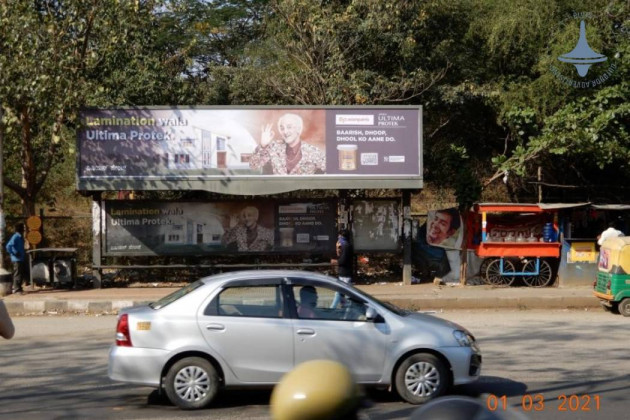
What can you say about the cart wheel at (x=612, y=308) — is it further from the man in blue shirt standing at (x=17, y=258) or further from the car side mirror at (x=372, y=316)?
the man in blue shirt standing at (x=17, y=258)

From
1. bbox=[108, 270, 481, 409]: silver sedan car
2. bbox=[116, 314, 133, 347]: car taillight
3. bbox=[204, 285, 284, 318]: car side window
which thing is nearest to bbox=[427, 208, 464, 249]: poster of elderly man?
bbox=[108, 270, 481, 409]: silver sedan car

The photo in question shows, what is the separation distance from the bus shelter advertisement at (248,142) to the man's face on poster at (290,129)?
2 centimetres

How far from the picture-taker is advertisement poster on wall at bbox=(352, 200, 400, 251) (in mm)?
21266

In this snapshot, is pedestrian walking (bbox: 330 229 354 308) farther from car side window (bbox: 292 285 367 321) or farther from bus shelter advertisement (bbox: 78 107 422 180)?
car side window (bbox: 292 285 367 321)

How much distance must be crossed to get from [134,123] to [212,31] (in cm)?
1402

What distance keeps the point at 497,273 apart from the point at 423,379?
12082 mm

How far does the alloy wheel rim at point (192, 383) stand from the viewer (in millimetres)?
8844

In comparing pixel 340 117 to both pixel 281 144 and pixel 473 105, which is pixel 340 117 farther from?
pixel 473 105

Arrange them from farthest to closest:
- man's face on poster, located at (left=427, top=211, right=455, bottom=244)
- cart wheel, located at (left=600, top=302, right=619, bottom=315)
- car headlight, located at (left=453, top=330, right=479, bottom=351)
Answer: man's face on poster, located at (left=427, top=211, right=455, bottom=244) → cart wheel, located at (left=600, top=302, right=619, bottom=315) → car headlight, located at (left=453, top=330, right=479, bottom=351)

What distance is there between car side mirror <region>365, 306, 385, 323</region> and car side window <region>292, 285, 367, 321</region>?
0.07 m

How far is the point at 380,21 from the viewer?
2402cm

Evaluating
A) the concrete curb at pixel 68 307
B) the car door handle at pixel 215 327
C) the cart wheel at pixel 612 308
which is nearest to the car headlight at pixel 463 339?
the car door handle at pixel 215 327

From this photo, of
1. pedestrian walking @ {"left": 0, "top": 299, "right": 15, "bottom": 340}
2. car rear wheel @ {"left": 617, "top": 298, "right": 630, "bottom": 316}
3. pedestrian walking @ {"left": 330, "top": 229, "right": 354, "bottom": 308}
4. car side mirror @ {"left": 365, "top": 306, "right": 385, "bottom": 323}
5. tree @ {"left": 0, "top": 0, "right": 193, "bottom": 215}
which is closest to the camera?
pedestrian walking @ {"left": 0, "top": 299, "right": 15, "bottom": 340}
